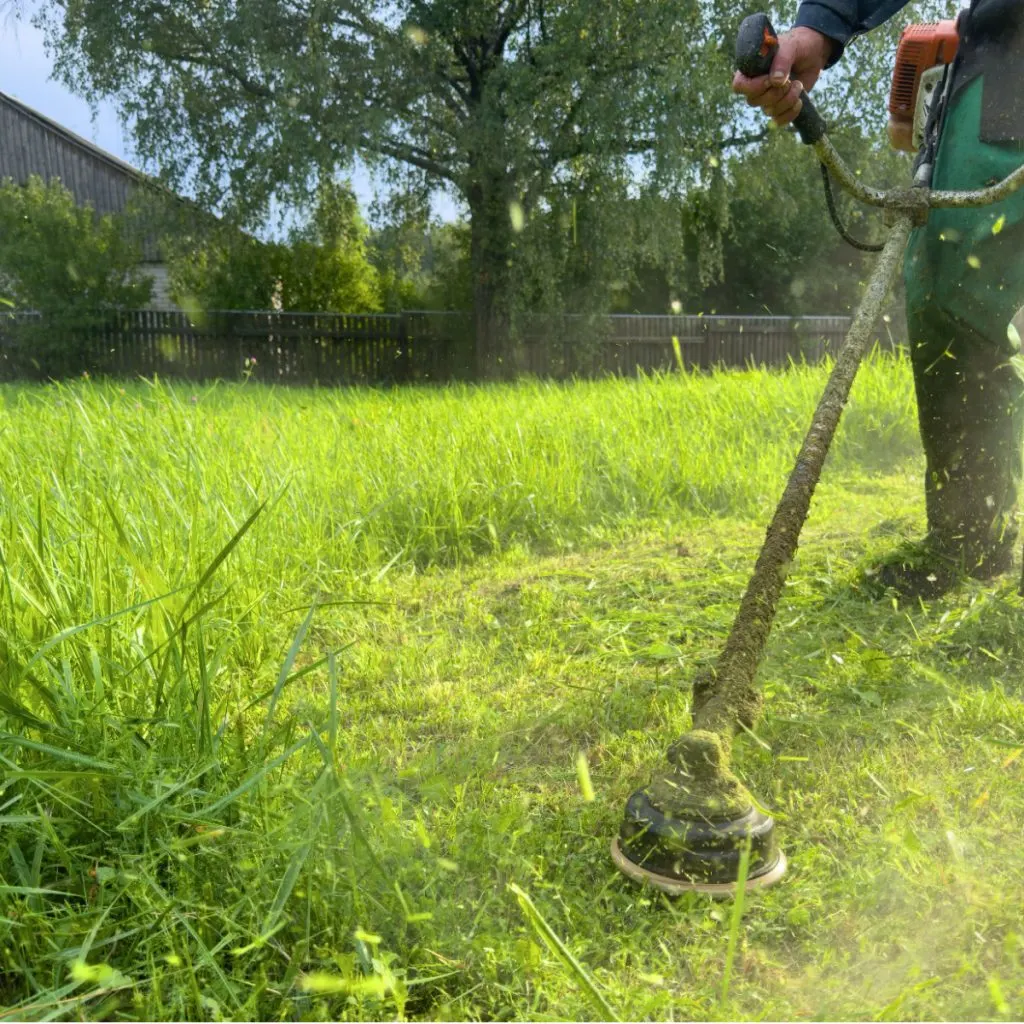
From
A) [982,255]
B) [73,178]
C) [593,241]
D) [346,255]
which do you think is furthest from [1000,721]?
[73,178]

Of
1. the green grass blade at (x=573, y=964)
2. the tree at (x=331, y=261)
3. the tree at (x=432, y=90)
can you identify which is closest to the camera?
the green grass blade at (x=573, y=964)

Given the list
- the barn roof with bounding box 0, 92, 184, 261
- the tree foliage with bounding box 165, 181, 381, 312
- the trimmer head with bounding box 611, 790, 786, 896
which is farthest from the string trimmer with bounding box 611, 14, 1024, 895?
the barn roof with bounding box 0, 92, 184, 261

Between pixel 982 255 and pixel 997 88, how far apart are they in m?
0.43

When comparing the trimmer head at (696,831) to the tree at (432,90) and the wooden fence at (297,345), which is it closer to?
the tree at (432,90)

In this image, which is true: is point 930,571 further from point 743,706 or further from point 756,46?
point 756,46

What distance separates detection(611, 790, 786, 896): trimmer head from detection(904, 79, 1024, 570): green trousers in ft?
5.84

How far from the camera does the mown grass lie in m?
1.34

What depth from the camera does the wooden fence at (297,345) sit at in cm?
1577

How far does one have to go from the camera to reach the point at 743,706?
176 centimetres

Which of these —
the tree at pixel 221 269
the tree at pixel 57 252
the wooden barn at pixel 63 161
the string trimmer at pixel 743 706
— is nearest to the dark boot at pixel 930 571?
the string trimmer at pixel 743 706

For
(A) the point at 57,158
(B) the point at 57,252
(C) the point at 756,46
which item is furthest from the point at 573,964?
(A) the point at 57,158

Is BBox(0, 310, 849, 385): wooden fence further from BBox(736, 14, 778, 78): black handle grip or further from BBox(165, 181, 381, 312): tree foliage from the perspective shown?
BBox(736, 14, 778, 78): black handle grip

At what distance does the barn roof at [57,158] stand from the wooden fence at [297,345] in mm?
5914

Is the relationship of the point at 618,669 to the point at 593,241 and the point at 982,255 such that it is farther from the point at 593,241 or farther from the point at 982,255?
the point at 593,241
